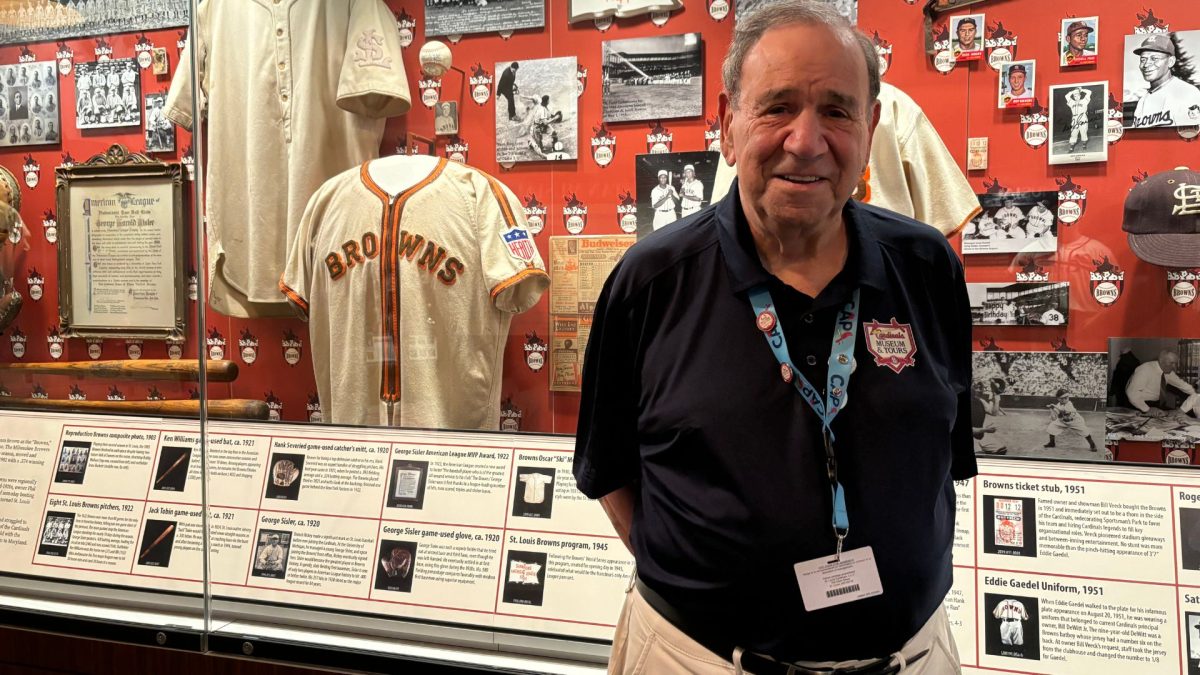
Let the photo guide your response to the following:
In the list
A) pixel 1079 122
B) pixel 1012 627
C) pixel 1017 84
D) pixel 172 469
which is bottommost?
pixel 1012 627

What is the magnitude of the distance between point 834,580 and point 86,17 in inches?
92.5

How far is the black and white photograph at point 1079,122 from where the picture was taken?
1909 mm

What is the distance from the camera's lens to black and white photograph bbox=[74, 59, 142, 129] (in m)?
2.30

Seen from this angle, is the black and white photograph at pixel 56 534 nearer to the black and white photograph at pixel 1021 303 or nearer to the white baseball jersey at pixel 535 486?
the white baseball jersey at pixel 535 486

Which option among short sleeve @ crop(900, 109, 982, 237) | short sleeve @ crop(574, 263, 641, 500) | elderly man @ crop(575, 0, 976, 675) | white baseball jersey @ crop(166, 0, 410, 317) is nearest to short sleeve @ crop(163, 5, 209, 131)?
white baseball jersey @ crop(166, 0, 410, 317)

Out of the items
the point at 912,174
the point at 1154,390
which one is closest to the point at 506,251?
the point at 912,174

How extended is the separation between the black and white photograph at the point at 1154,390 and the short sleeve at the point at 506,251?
136cm

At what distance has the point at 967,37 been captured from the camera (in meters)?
2.04

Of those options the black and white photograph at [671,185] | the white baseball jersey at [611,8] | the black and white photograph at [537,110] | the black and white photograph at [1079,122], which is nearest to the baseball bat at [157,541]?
the black and white photograph at [537,110]

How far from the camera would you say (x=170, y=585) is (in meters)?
2.07

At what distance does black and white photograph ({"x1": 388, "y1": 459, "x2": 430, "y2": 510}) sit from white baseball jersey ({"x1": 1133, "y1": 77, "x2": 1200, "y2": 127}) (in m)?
1.83

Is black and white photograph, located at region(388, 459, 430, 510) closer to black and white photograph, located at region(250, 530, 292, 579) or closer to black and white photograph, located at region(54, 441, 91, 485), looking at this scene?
black and white photograph, located at region(250, 530, 292, 579)

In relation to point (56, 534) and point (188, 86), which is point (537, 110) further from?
point (56, 534)

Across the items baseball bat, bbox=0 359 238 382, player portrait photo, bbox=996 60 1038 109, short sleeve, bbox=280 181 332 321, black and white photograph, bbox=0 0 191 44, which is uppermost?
black and white photograph, bbox=0 0 191 44
